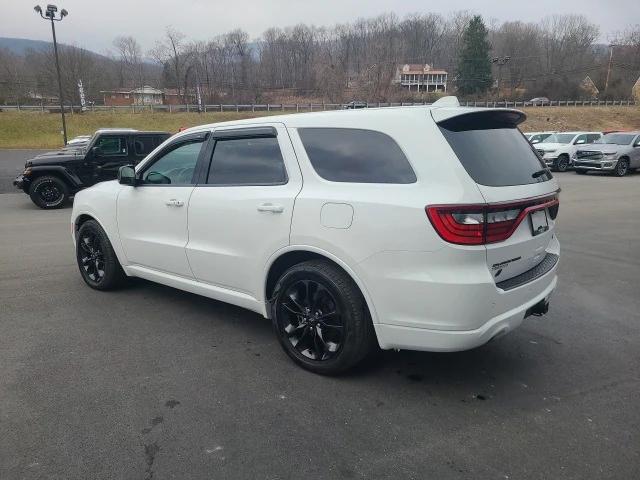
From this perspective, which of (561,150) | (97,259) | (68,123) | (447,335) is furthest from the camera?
(68,123)

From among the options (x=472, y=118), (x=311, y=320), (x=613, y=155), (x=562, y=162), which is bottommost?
(x=562, y=162)

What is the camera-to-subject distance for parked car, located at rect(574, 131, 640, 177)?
1892cm

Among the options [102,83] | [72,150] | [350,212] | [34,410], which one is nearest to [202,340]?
[34,410]

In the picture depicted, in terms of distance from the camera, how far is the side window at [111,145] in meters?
11.5

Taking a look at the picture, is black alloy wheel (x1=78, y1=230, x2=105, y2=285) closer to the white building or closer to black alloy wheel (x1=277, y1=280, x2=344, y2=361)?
black alloy wheel (x1=277, y1=280, x2=344, y2=361)

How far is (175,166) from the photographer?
4.37 m

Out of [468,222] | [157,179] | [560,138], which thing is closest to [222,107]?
[560,138]

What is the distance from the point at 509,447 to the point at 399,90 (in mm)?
Result: 81110

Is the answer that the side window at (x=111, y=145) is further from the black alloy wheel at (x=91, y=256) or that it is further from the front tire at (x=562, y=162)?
the front tire at (x=562, y=162)

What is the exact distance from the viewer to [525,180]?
3.17m

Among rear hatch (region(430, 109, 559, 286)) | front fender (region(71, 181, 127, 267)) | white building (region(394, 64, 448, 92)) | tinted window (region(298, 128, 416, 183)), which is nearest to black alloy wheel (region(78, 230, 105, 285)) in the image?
front fender (region(71, 181, 127, 267))

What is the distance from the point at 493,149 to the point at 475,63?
278ft

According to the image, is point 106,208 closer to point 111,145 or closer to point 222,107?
point 111,145

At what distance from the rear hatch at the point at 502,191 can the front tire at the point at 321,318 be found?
0.80m
